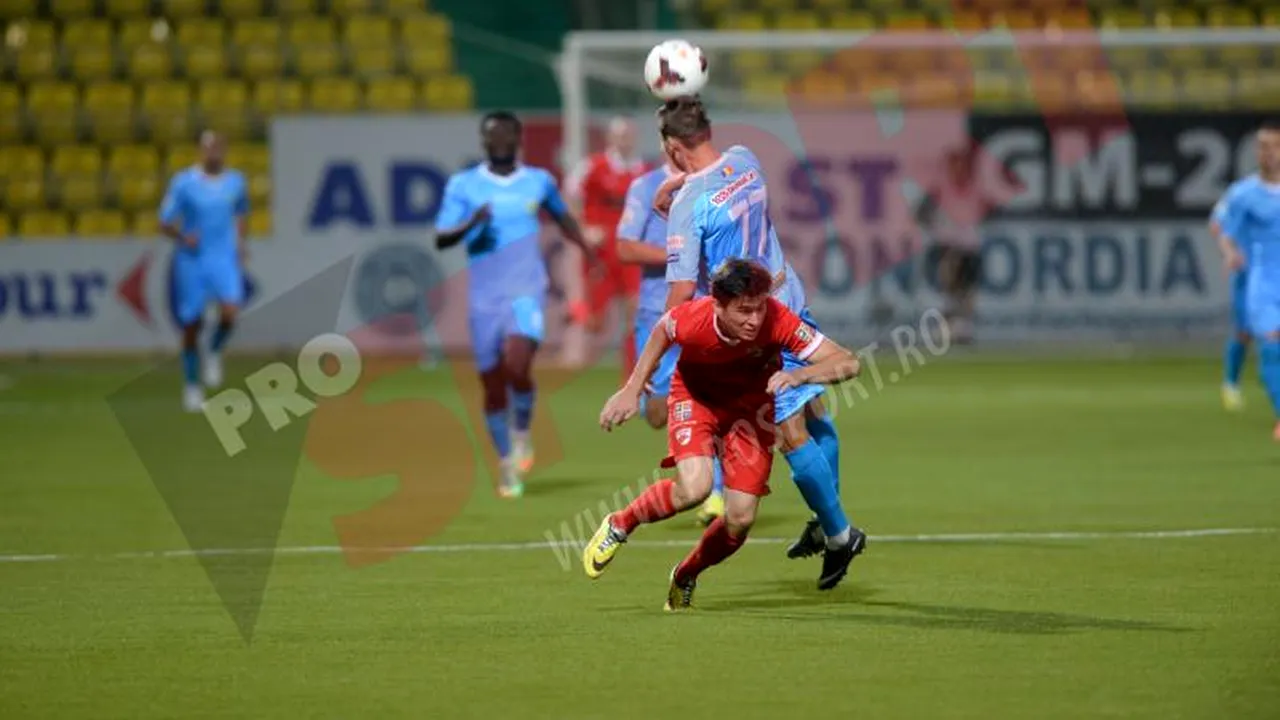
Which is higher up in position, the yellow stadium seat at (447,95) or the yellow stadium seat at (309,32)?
the yellow stadium seat at (309,32)

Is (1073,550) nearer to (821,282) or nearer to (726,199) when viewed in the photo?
(726,199)

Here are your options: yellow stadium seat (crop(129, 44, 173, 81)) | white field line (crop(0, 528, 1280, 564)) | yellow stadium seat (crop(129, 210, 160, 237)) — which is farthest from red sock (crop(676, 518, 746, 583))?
yellow stadium seat (crop(129, 44, 173, 81))

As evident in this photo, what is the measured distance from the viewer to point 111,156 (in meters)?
29.9

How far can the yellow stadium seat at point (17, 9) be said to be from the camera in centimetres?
3116

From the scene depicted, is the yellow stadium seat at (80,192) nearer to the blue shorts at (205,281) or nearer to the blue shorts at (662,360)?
the blue shorts at (205,281)

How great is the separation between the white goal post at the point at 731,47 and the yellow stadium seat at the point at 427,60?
3.42 metres

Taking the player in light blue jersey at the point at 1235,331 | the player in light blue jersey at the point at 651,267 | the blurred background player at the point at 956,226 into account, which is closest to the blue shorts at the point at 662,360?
the player in light blue jersey at the point at 651,267

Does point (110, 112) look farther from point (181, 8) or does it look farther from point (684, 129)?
point (684, 129)

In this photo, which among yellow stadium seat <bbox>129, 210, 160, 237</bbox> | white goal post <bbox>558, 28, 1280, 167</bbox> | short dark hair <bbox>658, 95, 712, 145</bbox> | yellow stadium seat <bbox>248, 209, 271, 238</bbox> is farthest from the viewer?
yellow stadium seat <bbox>129, 210, 160, 237</bbox>

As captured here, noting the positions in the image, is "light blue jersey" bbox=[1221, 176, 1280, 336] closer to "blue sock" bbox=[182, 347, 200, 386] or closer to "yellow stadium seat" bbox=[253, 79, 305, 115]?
"blue sock" bbox=[182, 347, 200, 386]

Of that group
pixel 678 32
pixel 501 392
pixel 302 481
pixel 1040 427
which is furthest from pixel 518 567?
pixel 678 32

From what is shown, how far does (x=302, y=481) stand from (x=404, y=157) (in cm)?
1232

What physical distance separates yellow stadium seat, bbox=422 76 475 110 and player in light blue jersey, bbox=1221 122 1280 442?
554 inches

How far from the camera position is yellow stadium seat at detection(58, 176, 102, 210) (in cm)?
2933
